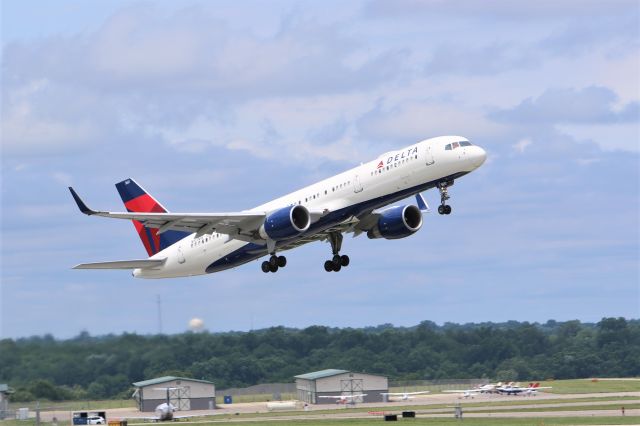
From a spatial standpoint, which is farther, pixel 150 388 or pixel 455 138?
pixel 150 388

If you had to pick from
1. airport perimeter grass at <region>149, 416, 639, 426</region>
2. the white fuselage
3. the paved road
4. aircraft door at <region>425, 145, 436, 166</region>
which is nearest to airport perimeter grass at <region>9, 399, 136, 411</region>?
the paved road

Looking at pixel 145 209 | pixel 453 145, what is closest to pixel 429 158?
pixel 453 145

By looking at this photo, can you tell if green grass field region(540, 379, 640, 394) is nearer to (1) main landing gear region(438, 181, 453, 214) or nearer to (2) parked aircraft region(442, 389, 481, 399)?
(2) parked aircraft region(442, 389, 481, 399)

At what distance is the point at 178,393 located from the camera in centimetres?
10994

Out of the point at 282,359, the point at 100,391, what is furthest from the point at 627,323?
the point at 100,391

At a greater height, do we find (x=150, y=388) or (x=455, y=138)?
(x=455, y=138)

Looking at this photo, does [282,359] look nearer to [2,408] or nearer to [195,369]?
[195,369]

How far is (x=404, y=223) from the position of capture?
231ft

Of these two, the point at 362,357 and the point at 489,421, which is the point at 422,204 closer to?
the point at 489,421

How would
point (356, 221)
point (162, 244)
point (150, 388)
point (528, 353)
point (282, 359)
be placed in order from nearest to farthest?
point (356, 221) → point (162, 244) → point (150, 388) → point (282, 359) → point (528, 353)

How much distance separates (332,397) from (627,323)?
58418 mm

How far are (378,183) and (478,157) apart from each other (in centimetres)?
537

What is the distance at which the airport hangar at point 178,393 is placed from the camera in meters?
106

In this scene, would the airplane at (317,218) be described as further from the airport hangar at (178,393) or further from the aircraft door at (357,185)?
the airport hangar at (178,393)
